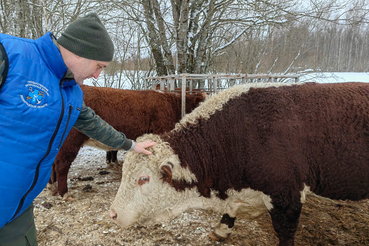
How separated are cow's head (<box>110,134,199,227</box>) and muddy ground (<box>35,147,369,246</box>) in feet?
3.25

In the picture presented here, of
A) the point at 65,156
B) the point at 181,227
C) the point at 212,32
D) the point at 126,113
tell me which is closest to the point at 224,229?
the point at 181,227

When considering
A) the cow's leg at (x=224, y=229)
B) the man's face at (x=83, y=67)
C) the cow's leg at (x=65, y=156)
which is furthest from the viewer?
the cow's leg at (x=65, y=156)

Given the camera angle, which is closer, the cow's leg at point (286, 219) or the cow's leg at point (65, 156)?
the cow's leg at point (286, 219)

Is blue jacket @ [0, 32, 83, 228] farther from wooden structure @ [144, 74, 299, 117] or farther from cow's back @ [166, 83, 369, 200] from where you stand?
wooden structure @ [144, 74, 299, 117]

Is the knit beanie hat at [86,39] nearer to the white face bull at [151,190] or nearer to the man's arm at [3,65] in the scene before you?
the man's arm at [3,65]

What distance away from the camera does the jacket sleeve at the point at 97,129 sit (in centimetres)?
199

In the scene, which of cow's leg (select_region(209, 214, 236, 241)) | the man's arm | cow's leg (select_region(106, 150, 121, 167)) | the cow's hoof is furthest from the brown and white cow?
cow's leg (select_region(106, 150, 121, 167))

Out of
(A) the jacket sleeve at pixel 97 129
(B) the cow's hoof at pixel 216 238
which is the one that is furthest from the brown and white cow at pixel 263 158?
(B) the cow's hoof at pixel 216 238

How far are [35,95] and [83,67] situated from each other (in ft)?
1.26

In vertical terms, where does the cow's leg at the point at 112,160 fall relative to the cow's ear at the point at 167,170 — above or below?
below

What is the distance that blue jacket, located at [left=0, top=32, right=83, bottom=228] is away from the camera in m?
1.26

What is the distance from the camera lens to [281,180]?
224 centimetres

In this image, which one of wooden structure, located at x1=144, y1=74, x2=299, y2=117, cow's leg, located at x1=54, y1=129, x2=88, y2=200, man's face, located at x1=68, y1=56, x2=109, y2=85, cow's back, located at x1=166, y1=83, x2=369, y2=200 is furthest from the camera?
wooden structure, located at x1=144, y1=74, x2=299, y2=117

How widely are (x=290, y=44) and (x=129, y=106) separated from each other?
Answer: 11.8 meters
